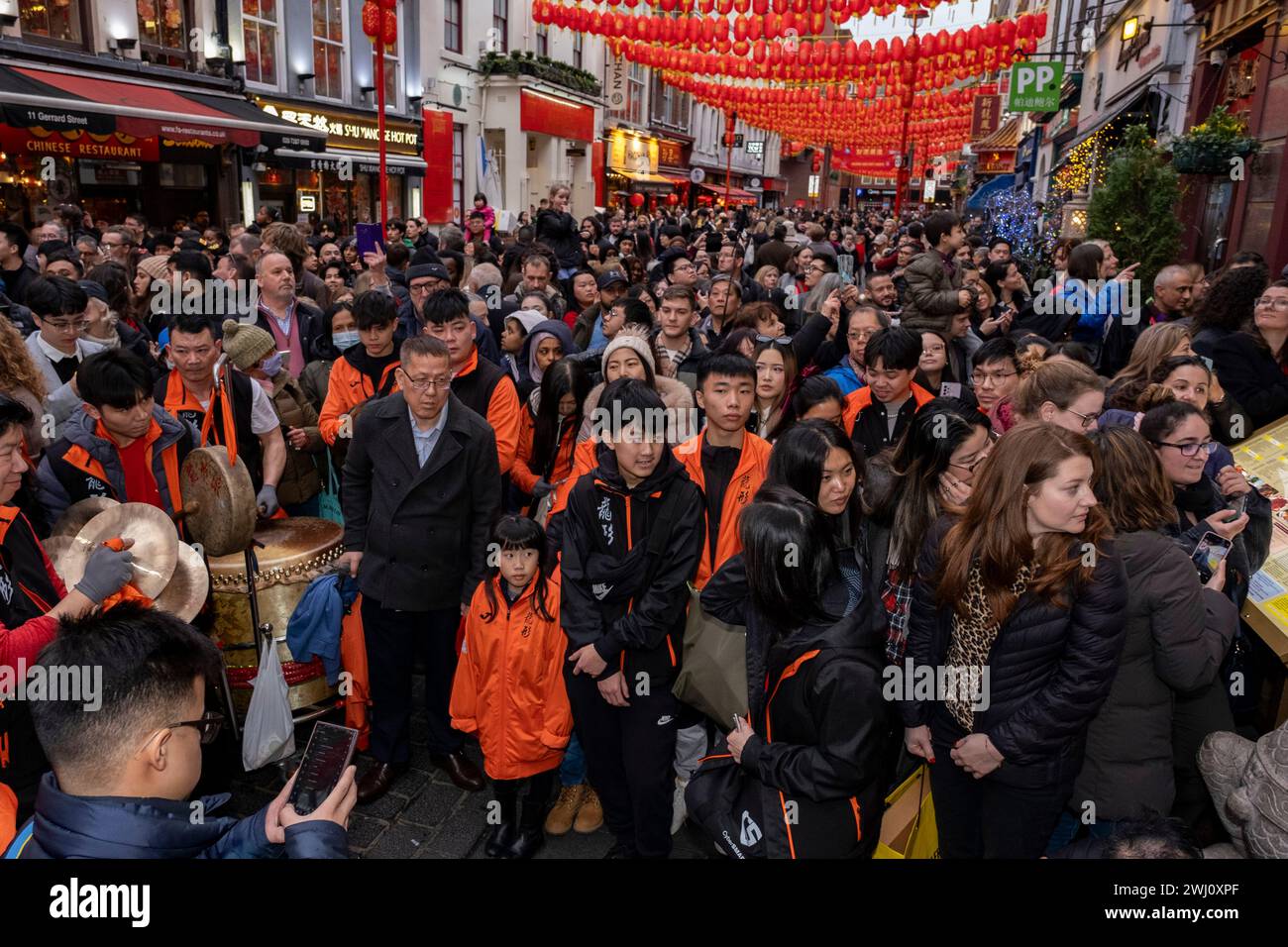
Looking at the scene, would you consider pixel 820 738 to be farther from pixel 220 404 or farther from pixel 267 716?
pixel 220 404

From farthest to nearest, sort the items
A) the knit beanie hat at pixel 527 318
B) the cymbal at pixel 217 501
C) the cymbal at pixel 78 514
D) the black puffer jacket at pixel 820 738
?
the knit beanie hat at pixel 527 318 → the cymbal at pixel 217 501 → the cymbal at pixel 78 514 → the black puffer jacket at pixel 820 738

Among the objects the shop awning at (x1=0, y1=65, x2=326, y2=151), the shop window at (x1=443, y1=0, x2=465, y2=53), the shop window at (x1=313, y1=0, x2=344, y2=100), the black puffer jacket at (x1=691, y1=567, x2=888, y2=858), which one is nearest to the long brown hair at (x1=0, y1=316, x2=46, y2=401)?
the black puffer jacket at (x1=691, y1=567, x2=888, y2=858)

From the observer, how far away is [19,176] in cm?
1309

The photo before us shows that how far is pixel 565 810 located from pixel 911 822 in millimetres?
1676

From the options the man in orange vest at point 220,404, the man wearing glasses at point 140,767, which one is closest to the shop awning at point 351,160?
the man in orange vest at point 220,404

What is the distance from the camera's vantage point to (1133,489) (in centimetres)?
302

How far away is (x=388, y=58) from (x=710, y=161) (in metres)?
32.1

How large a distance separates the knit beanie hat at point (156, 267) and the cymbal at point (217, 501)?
13.5 feet

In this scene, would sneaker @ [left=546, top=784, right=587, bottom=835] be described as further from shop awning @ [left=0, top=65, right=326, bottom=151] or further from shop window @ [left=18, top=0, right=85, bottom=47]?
shop window @ [left=18, top=0, right=85, bottom=47]

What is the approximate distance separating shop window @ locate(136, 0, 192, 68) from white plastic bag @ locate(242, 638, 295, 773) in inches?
615

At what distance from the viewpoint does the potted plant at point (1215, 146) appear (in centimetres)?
913

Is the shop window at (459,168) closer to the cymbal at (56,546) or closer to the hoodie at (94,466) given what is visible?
the hoodie at (94,466)

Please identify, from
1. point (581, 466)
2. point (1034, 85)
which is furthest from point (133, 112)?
point (1034, 85)

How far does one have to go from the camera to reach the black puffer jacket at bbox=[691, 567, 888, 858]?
2582 millimetres
